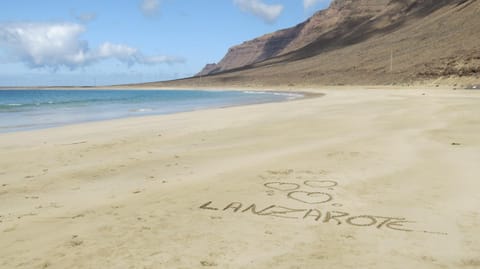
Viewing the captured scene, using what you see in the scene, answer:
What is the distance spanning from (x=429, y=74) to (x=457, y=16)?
29.4 metres

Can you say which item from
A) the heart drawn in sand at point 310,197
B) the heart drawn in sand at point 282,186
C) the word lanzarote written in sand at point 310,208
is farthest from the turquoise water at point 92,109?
the heart drawn in sand at point 310,197

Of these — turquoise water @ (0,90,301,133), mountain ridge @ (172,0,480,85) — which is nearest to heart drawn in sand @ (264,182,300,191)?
turquoise water @ (0,90,301,133)

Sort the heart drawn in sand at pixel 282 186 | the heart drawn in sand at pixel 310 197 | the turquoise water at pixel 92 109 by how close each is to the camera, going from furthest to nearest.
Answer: the turquoise water at pixel 92 109 < the heart drawn in sand at pixel 282 186 < the heart drawn in sand at pixel 310 197

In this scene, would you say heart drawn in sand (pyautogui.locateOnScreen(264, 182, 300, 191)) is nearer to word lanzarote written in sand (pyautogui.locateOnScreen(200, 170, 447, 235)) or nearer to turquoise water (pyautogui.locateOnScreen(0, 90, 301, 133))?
word lanzarote written in sand (pyautogui.locateOnScreen(200, 170, 447, 235))

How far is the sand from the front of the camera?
3.73m

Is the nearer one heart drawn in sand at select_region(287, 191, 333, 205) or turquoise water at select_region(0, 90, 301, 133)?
heart drawn in sand at select_region(287, 191, 333, 205)

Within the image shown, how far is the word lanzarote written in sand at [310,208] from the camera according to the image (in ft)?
14.7

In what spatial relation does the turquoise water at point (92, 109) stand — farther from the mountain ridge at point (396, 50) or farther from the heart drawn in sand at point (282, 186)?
the mountain ridge at point (396, 50)

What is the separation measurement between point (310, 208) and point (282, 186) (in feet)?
3.50

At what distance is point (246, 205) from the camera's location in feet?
16.9

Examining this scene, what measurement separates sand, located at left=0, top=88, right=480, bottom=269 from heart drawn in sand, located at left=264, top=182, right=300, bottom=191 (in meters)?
0.03

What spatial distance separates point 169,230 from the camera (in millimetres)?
4336

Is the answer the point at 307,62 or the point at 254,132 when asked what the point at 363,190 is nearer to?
the point at 254,132

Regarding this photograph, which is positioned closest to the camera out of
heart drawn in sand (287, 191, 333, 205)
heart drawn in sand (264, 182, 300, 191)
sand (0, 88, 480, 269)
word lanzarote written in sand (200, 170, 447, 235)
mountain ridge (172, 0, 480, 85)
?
sand (0, 88, 480, 269)
